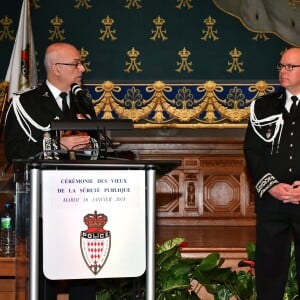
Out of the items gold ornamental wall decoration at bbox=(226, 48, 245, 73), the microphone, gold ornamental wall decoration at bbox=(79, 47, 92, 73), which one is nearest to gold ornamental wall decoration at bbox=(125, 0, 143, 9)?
gold ornamental wall decoration at bbox=(79, 47, 92, 73)

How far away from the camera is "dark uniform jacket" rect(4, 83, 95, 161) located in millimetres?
3309

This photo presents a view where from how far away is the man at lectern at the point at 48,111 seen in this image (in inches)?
131

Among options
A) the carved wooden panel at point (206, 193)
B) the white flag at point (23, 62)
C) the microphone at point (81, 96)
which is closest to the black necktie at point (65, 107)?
the microphone at point (81, 96)

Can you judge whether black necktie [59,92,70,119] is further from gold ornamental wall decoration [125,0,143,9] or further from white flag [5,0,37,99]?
gold ornamental wall decoration [125,0,143,9]

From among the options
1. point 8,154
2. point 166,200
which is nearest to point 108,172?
point 8,154

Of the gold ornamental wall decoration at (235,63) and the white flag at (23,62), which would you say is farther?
the gold ornamental wall decoration at (235,63)

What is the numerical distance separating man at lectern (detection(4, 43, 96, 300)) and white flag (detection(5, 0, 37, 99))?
6.61 ft

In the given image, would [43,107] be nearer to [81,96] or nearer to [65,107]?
[65,107]

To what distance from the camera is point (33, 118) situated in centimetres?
340

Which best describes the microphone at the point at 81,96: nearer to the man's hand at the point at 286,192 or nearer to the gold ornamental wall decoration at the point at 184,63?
the man's hand at the point at 286,192

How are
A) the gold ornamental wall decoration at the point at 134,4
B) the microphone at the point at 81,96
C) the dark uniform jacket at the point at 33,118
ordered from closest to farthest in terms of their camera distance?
the microphone at the point at 81,96
the dark uniform jacket at the point at 33,118
the gold ornamental wall decoration at the point at 134,4

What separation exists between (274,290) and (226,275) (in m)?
0.31

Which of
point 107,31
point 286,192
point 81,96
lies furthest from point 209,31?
point 81,96

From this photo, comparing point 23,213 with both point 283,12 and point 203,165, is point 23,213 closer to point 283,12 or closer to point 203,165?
point 203,165
